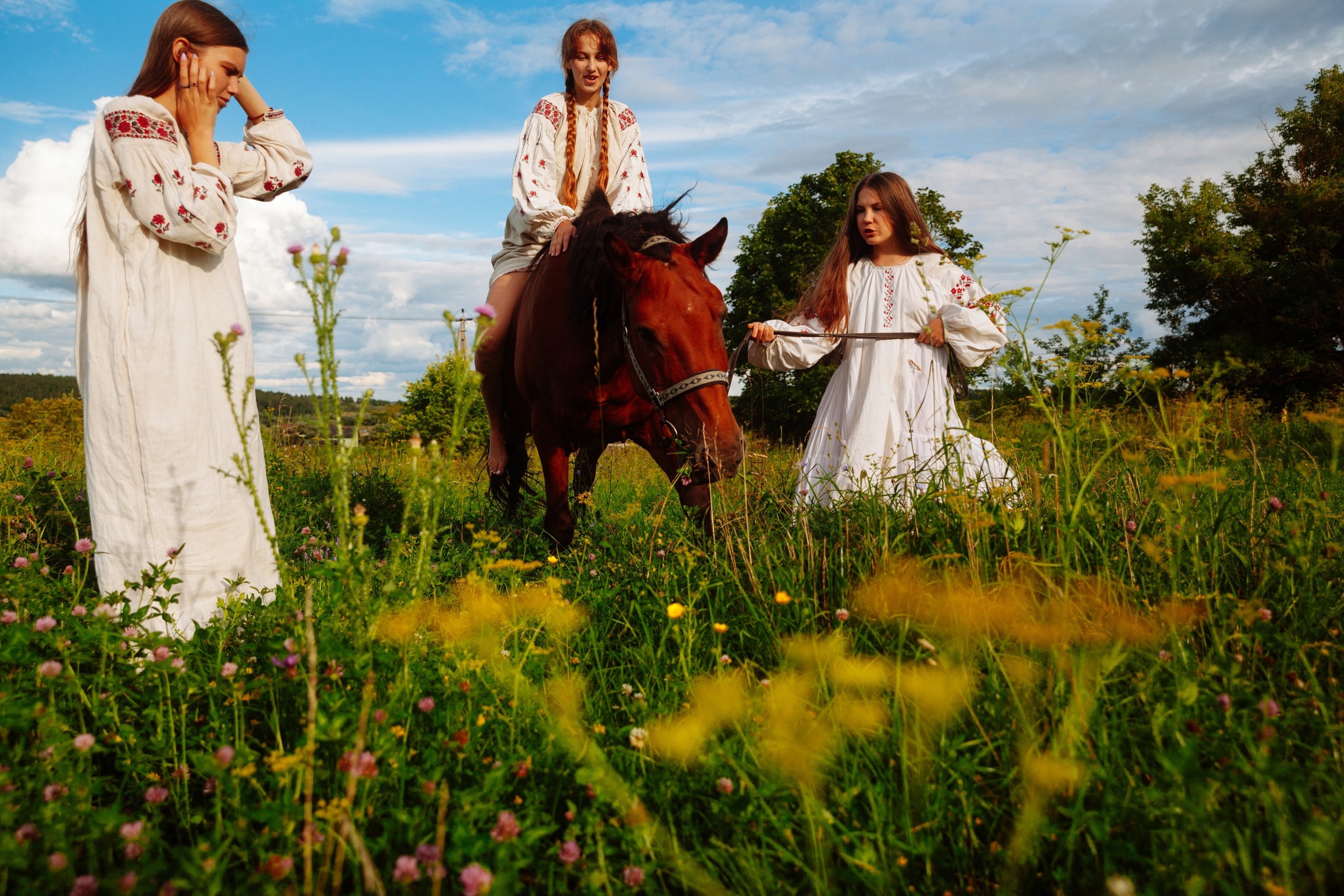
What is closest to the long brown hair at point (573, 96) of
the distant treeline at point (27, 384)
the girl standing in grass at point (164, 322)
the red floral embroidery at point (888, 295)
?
the red floral embroidery at point (888, 295)

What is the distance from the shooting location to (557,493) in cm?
447

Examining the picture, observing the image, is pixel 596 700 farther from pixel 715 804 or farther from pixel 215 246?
pixel 215 246

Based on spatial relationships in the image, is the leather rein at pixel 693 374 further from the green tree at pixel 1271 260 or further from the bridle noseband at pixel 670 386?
the green tree at pixel 1271 260

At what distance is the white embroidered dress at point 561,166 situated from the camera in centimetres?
460

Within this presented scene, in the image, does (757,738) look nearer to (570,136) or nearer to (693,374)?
(693,374)

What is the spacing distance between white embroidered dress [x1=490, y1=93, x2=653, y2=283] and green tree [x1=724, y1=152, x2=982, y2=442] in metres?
14.7

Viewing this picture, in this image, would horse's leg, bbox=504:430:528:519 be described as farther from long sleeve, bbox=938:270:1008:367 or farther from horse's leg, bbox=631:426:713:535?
long sleeve, bbox=938:270:1008:367

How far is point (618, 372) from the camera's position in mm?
4027

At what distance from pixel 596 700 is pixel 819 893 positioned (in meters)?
0.93

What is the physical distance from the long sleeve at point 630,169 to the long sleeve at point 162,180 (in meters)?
2.69

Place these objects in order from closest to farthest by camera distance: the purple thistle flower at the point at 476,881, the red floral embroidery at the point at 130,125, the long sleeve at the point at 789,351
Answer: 1. the purple thistle flower at the point at 476,881
2. the red floral embroidery at the point at 130,125
3. the long sleeve at the point at 789,351

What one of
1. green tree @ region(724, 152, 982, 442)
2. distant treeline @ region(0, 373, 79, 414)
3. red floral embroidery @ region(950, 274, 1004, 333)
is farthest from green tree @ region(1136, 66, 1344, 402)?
distant treeline @ region(0, 373, 79, 414)

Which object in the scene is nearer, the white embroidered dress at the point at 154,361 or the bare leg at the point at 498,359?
the white embroidered dress at the point at 154,361

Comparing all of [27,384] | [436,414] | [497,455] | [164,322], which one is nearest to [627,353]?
[164,322]
